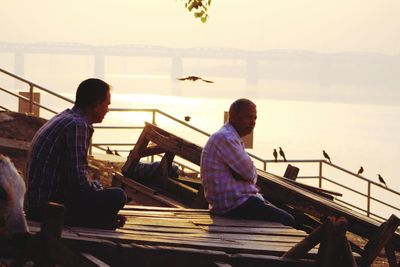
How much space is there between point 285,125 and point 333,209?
10657 centimetres

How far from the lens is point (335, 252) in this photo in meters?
6.64

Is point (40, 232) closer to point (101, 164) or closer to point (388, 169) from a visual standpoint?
point (101, 164)

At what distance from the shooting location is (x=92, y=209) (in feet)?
23.2

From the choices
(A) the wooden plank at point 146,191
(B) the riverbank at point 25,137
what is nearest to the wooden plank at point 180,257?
(A) the wooden plank at point 146,191

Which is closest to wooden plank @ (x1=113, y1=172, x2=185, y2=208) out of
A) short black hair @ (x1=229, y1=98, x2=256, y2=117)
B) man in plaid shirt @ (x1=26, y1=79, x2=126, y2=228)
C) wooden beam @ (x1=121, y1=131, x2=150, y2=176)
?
wooden beam @ (x1=121, y1=131, x2=150, y2=176)

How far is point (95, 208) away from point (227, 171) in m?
1.60

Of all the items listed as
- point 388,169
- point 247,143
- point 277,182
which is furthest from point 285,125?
point 277,182

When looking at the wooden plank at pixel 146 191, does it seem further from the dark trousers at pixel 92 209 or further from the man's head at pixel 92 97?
the man's head at pixel 92 97

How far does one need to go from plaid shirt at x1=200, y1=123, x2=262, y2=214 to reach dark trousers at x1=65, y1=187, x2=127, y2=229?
1338mm

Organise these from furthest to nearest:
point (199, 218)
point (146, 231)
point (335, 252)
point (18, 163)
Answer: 1. point (18, 163)
2. point (199, 218)
3. point (146, 231)
4. point (335, 252)

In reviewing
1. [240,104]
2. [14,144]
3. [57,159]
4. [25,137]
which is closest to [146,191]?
[240,104]

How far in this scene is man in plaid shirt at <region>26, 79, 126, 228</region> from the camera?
22.8 ft

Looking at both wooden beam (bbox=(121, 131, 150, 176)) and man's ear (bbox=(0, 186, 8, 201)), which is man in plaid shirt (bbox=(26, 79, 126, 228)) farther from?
wooden beam (bbox=(121, 131, 150, 176))

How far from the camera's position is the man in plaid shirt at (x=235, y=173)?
8.31 m
